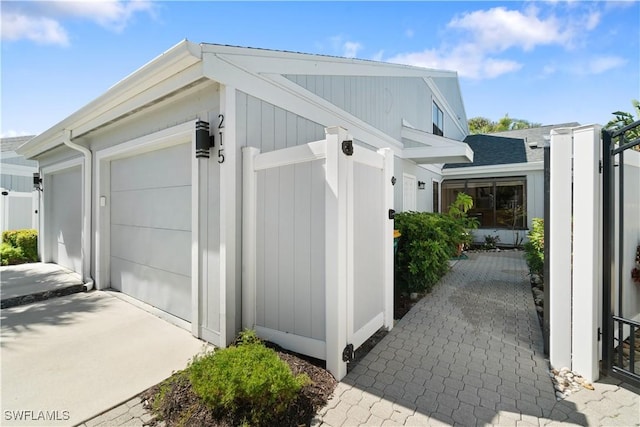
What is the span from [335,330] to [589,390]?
2.20 meters

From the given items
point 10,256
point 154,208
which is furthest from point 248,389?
point 10,256

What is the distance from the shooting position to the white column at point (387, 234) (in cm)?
376

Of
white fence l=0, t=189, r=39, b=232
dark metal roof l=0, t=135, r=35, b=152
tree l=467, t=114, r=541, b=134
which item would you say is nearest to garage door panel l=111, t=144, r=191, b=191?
white fence l=0, t=189, r=39, b=232

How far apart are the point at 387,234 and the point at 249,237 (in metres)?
1.72

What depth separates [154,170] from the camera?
447 centimetres

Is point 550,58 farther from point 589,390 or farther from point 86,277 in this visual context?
point 86,277

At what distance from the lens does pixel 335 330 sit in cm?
272

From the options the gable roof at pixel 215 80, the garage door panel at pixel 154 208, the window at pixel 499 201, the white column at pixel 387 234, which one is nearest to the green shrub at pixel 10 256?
the gable roof at pixel 215 80

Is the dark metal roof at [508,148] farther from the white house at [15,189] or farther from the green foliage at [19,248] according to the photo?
the white house at [15,189]

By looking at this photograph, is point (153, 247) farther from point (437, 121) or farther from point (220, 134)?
point (437, 121)

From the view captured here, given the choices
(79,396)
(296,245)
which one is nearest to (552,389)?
(296,245)

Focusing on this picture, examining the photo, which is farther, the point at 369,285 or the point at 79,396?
the point at 369,285

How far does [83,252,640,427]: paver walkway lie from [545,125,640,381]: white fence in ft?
0.95

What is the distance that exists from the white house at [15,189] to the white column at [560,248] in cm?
1162
